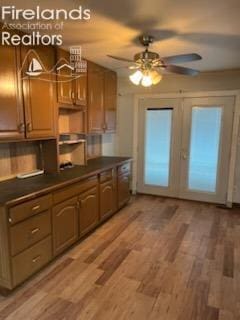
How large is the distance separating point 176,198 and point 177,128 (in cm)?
141

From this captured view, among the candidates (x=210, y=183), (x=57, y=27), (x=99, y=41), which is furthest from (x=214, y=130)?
(x=57, y=27)

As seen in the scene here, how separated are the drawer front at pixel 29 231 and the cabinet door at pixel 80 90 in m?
1.61

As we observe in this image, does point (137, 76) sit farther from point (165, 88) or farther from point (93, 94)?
point (165, 88)

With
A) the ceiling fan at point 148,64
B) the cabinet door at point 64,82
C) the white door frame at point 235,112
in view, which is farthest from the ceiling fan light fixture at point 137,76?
the white door frame at point 235,112

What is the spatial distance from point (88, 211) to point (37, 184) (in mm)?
891

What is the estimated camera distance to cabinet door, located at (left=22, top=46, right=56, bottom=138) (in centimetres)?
244

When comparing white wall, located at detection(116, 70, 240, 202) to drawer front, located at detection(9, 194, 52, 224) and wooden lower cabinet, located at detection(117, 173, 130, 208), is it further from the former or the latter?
drawer front, located at detection(9, 194, 52, 224)

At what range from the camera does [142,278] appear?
237cm

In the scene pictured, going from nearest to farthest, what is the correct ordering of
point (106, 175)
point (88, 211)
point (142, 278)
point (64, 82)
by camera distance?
point (142, 278) → point (64, 82) → point (88, 211) → point (106, 175)

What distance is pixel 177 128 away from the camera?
15.0 ft

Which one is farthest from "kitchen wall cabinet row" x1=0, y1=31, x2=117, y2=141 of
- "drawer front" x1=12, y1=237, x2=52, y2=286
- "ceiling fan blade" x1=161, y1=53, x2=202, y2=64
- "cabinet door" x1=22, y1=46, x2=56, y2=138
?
"ceiling fan blade" x1=161, y1=53, x2=202, y2=64

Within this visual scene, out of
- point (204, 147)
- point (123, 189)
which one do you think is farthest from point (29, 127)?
point (204, 147)

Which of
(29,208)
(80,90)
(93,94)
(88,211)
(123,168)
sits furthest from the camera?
(123,168)

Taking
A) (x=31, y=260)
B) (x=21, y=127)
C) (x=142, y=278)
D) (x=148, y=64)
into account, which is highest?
(x=148, y=64)
